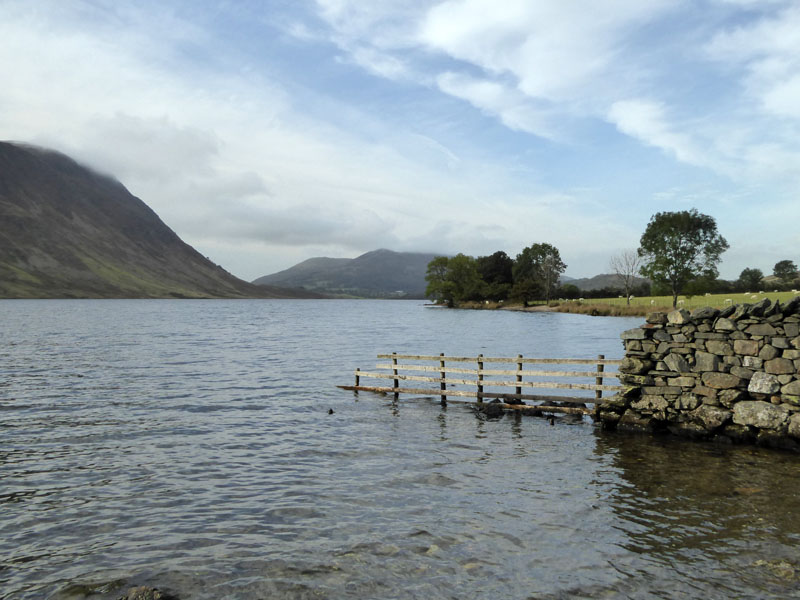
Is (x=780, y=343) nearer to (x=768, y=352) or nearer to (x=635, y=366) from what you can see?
(x=768, y=352)

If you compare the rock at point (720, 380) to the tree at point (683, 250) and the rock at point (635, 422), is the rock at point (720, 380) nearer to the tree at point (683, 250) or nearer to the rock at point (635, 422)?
the rock at point (635, 422)

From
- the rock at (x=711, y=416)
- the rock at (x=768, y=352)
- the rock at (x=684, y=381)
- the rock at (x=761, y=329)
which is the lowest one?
the rock at (x=711, y=416)

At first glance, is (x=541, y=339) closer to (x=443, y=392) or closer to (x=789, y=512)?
(x=443, y=392)

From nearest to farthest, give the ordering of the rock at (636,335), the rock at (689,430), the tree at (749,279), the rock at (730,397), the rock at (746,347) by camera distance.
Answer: the rock at (746,347), the rock at (730,397), the rock at (689,430), the rock at (636,335), the tree at (749,279)

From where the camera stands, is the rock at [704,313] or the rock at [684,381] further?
the rock at [684,381]

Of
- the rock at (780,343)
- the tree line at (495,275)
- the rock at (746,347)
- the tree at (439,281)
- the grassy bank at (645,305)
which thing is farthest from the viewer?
the tree at (439,281)

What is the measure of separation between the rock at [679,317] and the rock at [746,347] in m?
1.57

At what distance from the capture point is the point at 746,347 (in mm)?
16594

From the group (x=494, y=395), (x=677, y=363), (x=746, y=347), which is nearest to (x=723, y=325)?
(x=746, y=347)

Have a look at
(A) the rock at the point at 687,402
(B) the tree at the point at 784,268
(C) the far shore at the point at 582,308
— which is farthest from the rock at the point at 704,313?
(B) the tree at the point at 784,268

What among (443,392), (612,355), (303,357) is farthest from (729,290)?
(443,392)

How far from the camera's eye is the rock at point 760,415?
52.8ft

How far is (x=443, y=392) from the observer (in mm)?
25000

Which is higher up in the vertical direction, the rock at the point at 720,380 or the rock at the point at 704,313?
the rock at the point at 704,313
